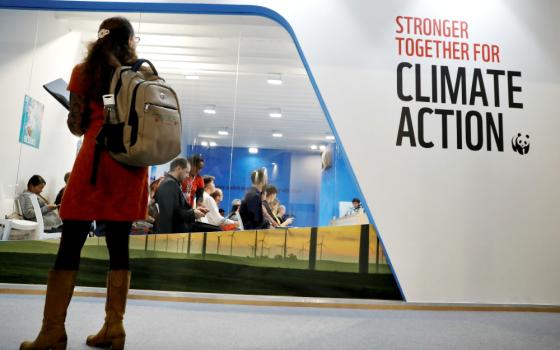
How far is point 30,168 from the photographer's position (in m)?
3.77

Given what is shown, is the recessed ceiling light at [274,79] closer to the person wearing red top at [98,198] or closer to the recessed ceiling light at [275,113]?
the recessed ceiling light at [275,113]

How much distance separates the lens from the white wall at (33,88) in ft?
12.2

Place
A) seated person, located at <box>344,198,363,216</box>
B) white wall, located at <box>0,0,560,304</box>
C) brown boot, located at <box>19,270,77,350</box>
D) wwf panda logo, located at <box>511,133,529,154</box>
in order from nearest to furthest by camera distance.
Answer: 1. brown boot, located at <box>19,270,77,350</box>
2. white wall, located at <box>0,0,560,304</box>
3. wwf panda logo, located at <box>511,133,529,154</box>
4. seated person, located at <box>344,198,363,216</box>

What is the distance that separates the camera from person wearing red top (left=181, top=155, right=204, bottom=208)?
3652 mm

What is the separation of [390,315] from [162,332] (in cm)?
139

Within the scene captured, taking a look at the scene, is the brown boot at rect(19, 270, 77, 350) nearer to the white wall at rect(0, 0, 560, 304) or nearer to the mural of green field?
the mural of green field

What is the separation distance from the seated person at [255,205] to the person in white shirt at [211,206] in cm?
12

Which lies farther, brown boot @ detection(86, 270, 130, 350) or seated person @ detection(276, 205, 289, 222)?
seated person @ detection(276, 205, 289, 222)

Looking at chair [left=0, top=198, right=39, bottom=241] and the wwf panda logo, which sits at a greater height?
the wwf panda logo

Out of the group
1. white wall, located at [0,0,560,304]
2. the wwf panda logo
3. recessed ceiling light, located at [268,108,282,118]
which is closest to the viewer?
white wall, located at [0,0,560,304]

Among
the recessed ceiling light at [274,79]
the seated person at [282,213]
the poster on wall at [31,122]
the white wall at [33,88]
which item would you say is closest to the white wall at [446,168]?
the recessed ceiling light at [274,79]

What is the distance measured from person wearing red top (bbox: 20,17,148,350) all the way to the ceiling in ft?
7.04

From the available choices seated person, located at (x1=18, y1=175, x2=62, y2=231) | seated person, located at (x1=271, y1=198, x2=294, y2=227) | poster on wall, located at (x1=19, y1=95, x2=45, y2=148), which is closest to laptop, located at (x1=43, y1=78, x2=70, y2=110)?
poster on wall, located at (x1=19, y1=95, x2=45, y2=148)

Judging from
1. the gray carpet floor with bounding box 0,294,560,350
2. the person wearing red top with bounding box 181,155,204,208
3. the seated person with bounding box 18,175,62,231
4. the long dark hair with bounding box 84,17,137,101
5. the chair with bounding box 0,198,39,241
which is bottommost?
the gray carpet floor with bounding box 0,294,560,350
